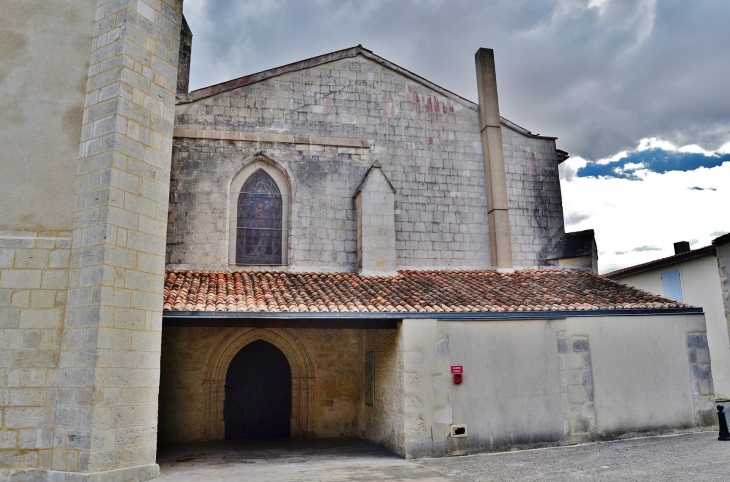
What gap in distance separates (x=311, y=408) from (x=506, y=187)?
22.7ft

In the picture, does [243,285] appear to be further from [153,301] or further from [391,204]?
[391,204]

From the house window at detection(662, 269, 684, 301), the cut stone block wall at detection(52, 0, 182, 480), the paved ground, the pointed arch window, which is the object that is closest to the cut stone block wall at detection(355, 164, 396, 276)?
the pointed arch window

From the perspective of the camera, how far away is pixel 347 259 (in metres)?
12.4

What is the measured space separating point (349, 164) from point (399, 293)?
150 inches

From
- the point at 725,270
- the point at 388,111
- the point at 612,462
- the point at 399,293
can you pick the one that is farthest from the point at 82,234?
the point at 725,270

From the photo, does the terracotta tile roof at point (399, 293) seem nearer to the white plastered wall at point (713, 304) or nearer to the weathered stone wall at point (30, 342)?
the weathered stone wall at point (30, 342)

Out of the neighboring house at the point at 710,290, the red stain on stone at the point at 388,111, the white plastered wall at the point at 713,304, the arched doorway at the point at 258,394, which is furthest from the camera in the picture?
the white plastered wall at the point at 713,304

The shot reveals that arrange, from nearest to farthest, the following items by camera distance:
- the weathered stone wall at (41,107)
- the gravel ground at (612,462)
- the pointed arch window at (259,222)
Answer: the gravel ground at (612,462) < the weathered stone wall at (41,107) < the pointed arch window at (259,222)

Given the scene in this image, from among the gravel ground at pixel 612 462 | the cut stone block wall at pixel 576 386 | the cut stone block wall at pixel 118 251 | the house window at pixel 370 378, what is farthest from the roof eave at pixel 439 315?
the house window at pixel 370 378

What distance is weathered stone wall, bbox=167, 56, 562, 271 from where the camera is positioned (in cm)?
1200

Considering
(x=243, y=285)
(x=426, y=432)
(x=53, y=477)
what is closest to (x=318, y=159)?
(x=243, y=285)

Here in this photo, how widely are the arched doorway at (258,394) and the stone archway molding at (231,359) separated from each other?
1.04 feet

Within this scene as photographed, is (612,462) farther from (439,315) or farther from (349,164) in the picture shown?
(349,164)

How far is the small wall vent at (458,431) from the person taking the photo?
9.02 meters
